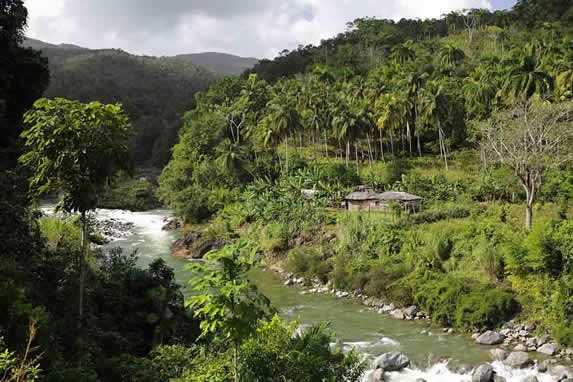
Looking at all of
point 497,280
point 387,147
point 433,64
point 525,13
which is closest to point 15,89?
point 497,280

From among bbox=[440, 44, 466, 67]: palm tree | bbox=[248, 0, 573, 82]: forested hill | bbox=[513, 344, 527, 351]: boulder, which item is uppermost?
bbox=[248, 0, 573, 82]: forested hill

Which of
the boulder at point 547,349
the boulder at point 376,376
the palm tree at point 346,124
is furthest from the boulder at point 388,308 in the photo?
the palm tree at point 346,124

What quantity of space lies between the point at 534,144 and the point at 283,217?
17.9m

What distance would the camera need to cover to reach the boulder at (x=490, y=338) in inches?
760

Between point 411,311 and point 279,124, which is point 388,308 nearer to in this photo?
point 411,311

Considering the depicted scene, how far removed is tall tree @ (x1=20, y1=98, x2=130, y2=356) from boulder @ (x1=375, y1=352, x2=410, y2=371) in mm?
10295

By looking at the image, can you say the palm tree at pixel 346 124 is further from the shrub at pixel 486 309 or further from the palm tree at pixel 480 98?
the shrub at pixel 486 309

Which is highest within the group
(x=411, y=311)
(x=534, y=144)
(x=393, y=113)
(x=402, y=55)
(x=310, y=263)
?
(x=402, y=55)

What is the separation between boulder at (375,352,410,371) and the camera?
17.1 metres

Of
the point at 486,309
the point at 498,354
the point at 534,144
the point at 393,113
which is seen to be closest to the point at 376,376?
the point at 498,354

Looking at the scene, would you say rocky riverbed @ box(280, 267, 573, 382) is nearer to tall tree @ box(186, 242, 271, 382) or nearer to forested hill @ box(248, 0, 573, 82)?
tall tree @ box(186, 242, 271, 382)

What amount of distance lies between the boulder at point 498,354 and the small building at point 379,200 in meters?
17.1

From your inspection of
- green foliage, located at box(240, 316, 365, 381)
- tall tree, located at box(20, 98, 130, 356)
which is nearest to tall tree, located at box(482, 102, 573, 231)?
green foliage, located at box(240, 316, 365, 381)

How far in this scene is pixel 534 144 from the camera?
26.5 metres
